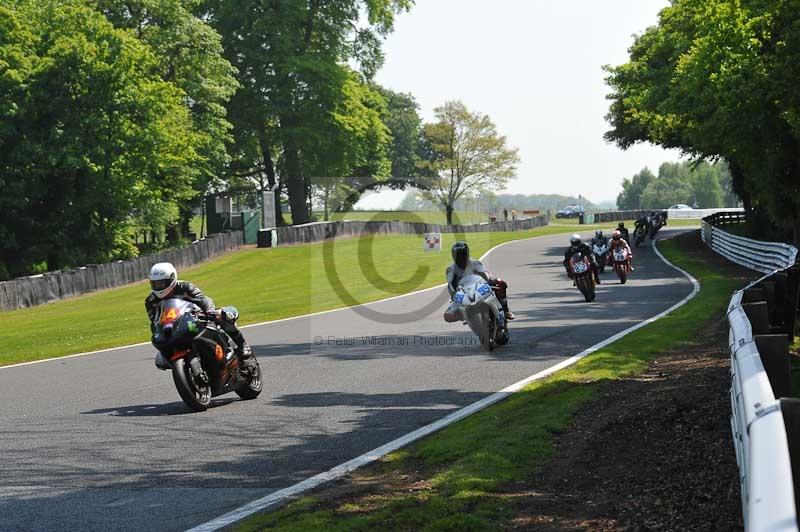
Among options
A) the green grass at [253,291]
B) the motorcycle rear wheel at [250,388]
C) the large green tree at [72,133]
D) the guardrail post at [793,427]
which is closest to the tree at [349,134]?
the green grass at [253,291]

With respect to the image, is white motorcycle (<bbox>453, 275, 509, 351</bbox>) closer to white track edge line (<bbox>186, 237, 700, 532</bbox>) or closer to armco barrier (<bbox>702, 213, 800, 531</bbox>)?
white track edge line (<bbox>186, 237, 700, 532</bbox>)

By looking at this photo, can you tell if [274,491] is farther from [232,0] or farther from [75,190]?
[232,0]

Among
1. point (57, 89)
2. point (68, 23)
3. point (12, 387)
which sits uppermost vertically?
point (68, 23)

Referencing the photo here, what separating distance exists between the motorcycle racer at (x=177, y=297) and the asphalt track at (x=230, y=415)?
25.6 inches

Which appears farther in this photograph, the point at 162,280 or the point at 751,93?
the point at 751,93

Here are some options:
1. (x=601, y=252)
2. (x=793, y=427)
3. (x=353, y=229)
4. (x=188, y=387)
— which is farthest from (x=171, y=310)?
(x=353, y=229)

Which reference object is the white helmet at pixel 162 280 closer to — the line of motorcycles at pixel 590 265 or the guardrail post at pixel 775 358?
the guardrail post at pixel 775 358

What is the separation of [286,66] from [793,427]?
5623 cm

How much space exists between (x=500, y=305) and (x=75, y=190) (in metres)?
36.2

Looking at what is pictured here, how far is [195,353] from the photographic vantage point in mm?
10859

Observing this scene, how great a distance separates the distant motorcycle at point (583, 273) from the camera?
2342 centimetres

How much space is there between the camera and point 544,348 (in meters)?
15.3

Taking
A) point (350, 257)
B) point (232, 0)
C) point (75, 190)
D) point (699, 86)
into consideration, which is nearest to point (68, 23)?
point (75, 190)

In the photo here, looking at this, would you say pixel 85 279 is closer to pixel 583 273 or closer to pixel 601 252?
pixel 601 252
